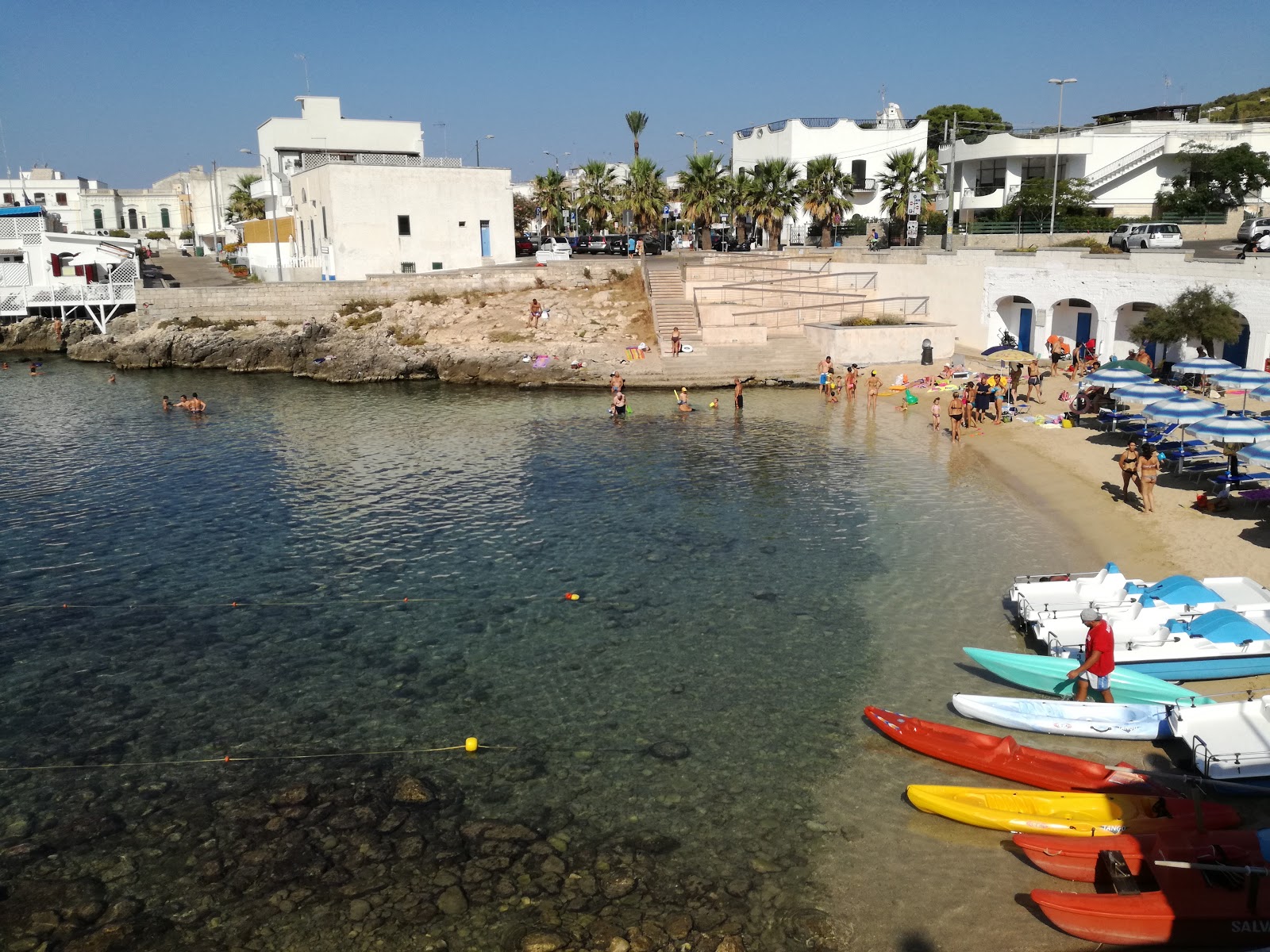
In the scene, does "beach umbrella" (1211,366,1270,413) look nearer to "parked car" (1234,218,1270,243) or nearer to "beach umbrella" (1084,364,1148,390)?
"beach umbrella" (1084,364,1148,390)

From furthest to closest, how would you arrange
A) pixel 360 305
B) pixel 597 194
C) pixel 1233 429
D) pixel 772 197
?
1. pixel 597 194
2. pixel 772 197
3. pixel 360 305
4. pixel 1233 429

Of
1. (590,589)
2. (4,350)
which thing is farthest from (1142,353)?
(4,350)

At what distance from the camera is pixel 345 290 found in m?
52.6

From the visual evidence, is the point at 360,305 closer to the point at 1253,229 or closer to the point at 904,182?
the point at 904,182

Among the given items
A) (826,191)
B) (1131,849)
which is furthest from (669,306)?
(1131,849)

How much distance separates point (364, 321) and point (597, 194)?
2164 centimetres

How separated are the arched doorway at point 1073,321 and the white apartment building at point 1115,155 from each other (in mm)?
22439

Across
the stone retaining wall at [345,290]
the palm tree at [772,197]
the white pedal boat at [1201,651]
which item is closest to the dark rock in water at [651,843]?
the white pedal boat at [1201,651]

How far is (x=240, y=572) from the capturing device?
2055cm

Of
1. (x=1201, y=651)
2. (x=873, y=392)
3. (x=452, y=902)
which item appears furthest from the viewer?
(x=873, y=392)

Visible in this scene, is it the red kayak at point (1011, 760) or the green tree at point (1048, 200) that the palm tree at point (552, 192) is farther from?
the red kayak at point (1011, 760)

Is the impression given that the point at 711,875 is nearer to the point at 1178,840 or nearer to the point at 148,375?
the point at 1178,840

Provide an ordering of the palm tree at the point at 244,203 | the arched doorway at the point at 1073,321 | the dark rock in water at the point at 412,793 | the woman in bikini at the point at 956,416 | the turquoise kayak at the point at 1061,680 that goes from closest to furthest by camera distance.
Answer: the dark rock in water at the point at 412,793 < the turquoise kayak at the point at 1061,680 < the woman in bikini at the point at 956,416 < the arched doorway at the point at 1073,321 < the palm tree at the point at 244,203

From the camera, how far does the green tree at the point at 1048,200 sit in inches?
2158
